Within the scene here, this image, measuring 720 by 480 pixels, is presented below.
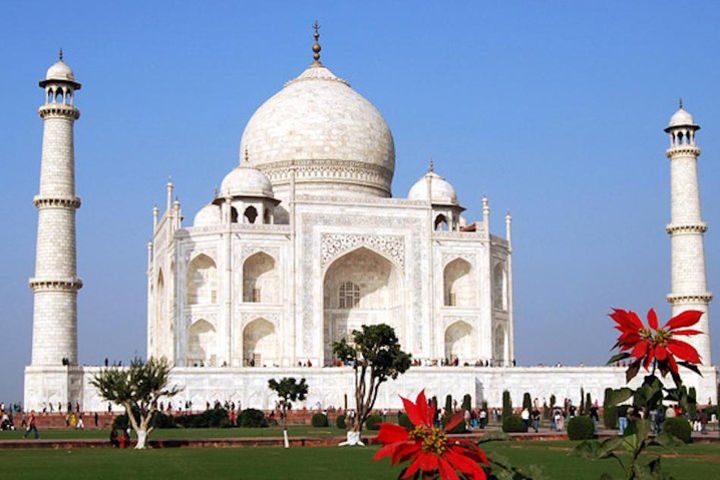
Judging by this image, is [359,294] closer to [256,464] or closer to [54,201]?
[54,201]

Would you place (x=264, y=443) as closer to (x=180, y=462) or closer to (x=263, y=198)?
(x=180, y=462)

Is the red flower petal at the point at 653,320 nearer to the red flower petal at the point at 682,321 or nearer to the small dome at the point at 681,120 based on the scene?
the red flower petal at the point at 682,321

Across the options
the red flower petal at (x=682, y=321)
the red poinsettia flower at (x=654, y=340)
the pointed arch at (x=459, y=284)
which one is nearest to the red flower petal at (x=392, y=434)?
the red poinsettia flower at (x=654, y=340)

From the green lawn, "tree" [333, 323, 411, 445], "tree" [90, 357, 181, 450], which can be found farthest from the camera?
the green lawn

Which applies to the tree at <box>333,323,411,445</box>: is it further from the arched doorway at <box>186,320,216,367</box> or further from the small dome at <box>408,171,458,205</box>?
the small dome at <box>408,171,458,205</box>

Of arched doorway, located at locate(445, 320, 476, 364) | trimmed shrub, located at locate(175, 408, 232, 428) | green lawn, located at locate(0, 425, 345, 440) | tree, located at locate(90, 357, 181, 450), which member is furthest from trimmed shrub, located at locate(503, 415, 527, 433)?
arched doorway, located at locate(445, 320, 476, 364)
